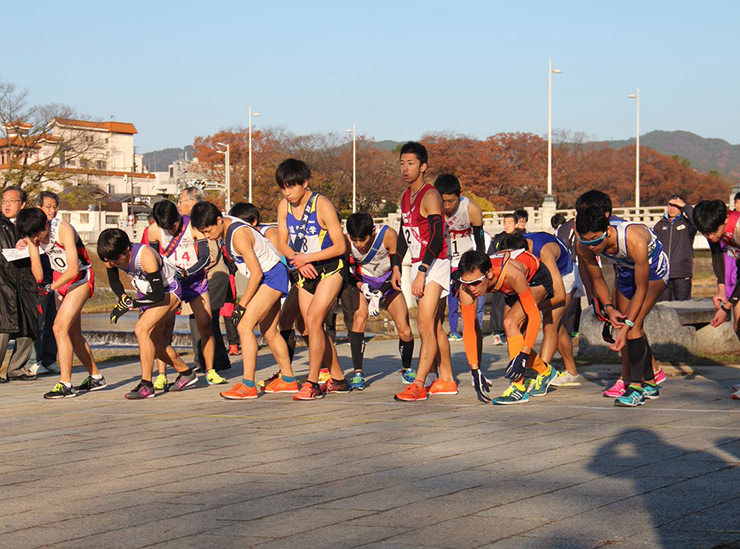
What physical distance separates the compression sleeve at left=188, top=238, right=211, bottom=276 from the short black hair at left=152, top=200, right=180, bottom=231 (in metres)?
0.40

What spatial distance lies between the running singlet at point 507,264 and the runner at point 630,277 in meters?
0.46

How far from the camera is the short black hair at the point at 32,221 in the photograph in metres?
9.57

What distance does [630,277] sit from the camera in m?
8.49

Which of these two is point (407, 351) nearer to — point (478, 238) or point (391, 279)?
point (391, 279)

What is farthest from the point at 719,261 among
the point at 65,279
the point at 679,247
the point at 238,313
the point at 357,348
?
the point at 679,247

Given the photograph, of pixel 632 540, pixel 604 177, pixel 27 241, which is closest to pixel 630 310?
pixel 632 540

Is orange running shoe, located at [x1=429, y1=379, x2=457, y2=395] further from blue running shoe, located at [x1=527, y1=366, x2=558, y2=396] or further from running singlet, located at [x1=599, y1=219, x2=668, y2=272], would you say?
running singlet, located at [x1=599, y1=219, x2=668, y2=272]

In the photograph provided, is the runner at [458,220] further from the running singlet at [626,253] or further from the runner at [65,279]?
the runner at [65,279]

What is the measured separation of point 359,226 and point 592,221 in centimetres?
278

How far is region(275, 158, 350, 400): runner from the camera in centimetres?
883

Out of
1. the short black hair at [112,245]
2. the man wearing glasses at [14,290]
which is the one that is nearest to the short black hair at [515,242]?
the short black hair at [112,245]

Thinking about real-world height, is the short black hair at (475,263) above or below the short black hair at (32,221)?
below

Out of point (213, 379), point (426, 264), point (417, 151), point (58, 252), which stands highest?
point (417, 151)

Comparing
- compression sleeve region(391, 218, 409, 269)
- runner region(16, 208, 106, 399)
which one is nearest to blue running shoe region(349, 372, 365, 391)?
compression sleeve region(391, 218, 409, 269)
